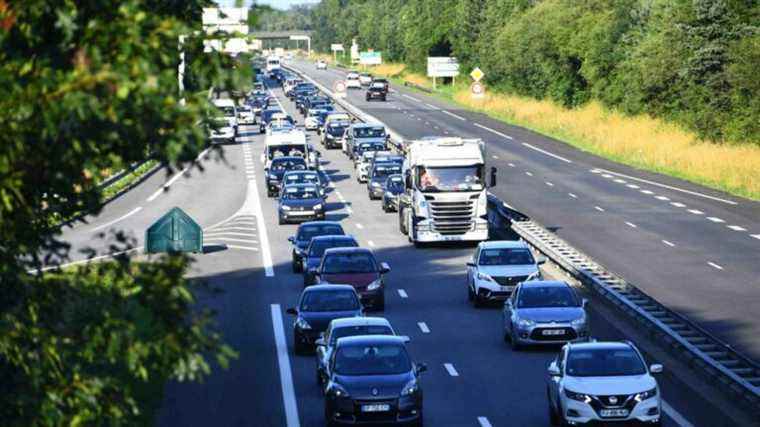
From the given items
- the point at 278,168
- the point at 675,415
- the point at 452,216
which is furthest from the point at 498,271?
the point at 278,168

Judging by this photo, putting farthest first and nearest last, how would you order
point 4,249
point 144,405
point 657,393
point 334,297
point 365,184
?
point 365,184
point 334,297
point 144,405
point 657,393
point 4,249

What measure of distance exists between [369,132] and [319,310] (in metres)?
52.7

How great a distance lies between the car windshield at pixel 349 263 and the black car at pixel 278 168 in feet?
98.7

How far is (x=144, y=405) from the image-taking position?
28.1 meters

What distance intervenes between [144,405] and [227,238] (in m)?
29.5

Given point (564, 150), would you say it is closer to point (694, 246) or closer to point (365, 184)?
point (365, 184)

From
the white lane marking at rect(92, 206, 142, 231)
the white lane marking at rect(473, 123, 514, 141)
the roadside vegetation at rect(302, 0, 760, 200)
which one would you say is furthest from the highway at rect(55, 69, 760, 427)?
the white lane marking at rect(473, 123, 514, 141)

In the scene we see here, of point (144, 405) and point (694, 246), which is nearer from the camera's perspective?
point (144, 405)

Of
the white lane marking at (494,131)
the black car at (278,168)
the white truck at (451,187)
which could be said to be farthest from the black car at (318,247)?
the white lane marking at (494,131)

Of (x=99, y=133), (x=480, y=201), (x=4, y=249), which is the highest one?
(x=99, y=133)

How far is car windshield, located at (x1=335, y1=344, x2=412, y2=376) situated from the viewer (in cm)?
2606

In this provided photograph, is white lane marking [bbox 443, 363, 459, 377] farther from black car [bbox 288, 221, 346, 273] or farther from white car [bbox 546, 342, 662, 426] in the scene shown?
black car [bbox 288, 221, 346, 273]

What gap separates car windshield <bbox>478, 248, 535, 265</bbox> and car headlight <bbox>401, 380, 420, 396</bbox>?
1472cm

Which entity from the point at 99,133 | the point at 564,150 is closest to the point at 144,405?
the point at 99,133
